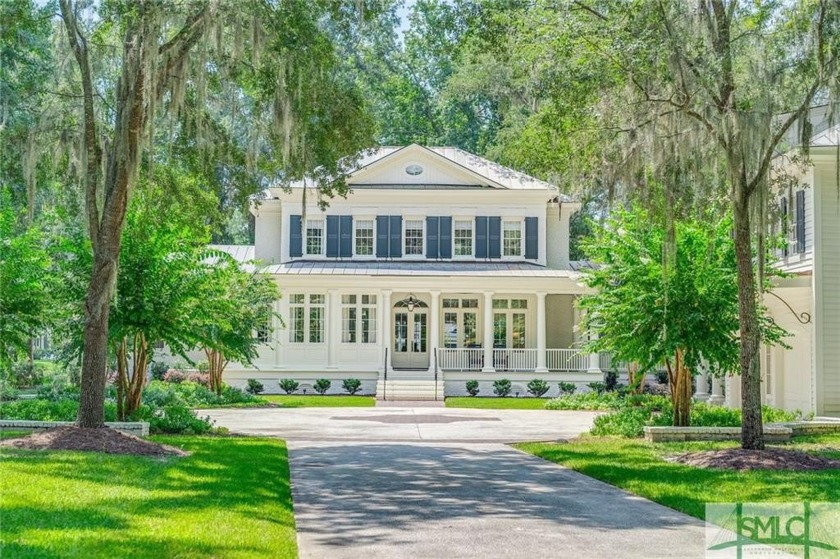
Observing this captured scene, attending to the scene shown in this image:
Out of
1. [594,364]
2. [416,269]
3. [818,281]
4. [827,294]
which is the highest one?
[416,269]

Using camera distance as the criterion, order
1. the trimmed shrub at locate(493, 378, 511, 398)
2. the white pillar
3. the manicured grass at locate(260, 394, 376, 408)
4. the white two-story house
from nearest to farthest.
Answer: the manicured grass at locate(260, 394, 376, 408), the white pillar, the trimmed shrub at locate(493, 378, 511, 398), the white two-story house

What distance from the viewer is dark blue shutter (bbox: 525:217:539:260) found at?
34.1 metres

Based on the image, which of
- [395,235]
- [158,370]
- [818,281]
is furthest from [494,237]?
[818,281]

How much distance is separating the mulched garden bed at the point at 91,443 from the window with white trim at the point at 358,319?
19.6m

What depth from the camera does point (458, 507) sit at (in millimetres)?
9484

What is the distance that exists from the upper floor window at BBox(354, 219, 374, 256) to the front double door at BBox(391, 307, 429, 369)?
228 centimetres

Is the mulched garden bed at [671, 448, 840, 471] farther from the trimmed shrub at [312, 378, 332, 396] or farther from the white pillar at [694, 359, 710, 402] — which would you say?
the trimmed shrub at [312, 378, 332, 396]

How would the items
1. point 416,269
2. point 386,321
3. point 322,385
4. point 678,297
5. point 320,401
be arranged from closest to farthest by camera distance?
1. point 678,297
2. point 320,401
3. point 322,385
4. point 386,321
5. point 416,269

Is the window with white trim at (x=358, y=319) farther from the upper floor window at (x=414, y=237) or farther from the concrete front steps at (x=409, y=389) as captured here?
the concrete front steps at (x=409, y=389)

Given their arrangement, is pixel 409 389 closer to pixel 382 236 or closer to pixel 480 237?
pixel 382 236

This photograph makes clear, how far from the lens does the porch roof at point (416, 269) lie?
105ft

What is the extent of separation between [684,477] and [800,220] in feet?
39.7

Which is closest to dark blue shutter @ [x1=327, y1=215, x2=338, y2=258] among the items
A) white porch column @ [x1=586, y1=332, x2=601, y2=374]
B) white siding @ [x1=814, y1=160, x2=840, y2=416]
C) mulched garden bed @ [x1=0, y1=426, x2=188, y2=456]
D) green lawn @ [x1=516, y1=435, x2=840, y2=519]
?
white porch column @ [x1=586, y1=332, x2=601, y2=374]

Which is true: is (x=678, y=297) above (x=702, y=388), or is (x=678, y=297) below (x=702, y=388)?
above
